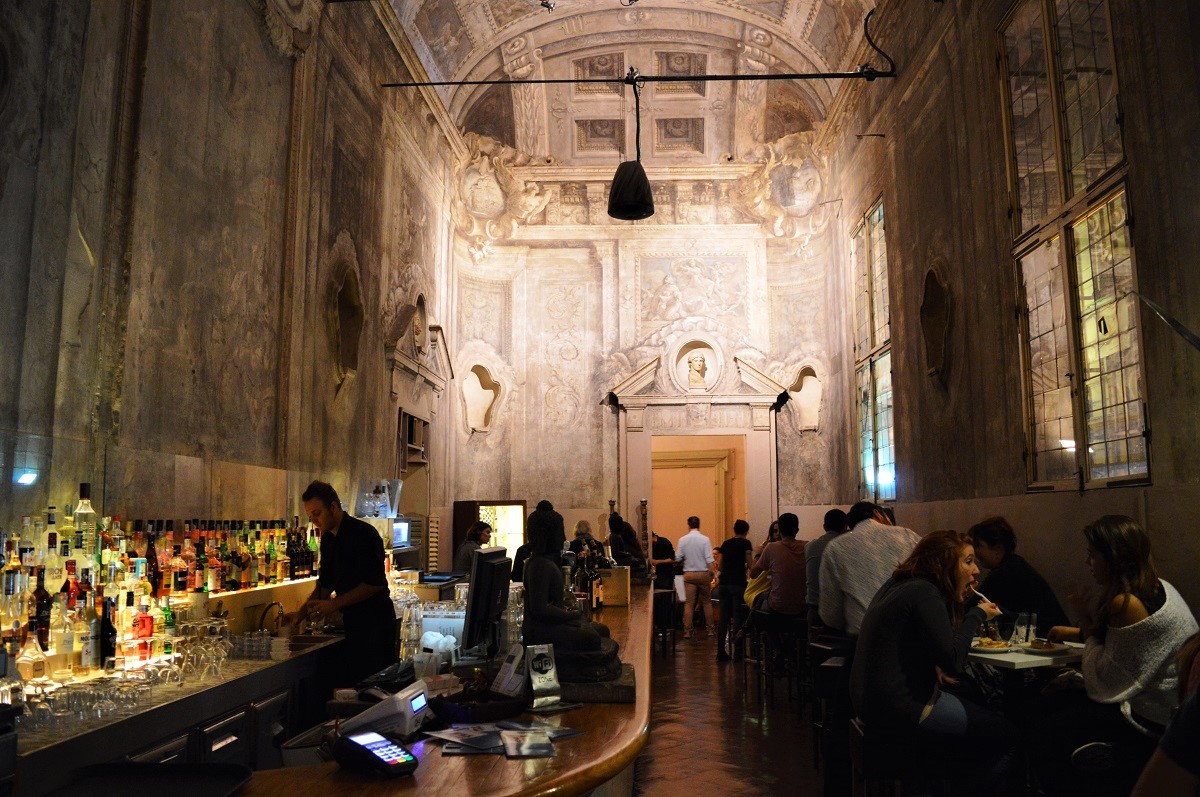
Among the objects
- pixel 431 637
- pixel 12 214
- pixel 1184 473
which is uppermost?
pixel 12 214

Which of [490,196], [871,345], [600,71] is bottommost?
[871,345]

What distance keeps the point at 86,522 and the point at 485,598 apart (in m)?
Result: 2.60

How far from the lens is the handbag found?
9.27 metres

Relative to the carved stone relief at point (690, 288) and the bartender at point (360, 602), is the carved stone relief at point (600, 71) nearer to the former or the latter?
the carved stone relief at point (690, 288)

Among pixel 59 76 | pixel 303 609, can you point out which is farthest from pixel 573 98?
pixel 303 609

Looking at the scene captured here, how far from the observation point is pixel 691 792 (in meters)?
5.67

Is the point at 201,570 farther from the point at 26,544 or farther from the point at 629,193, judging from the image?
the point at 629,193

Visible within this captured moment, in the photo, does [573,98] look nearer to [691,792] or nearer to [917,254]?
[917,254]

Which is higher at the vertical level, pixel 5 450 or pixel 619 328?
pixel 619 328

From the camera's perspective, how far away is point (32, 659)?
3.85m

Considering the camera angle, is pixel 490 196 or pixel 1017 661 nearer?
pixel 1017 661

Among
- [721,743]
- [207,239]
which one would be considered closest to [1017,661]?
[721,743]

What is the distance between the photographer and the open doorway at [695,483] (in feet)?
68.1

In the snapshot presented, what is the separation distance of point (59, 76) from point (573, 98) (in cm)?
1226
